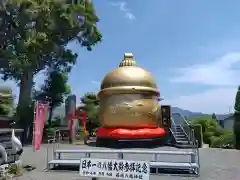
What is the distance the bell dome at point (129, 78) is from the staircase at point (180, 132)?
3.53m

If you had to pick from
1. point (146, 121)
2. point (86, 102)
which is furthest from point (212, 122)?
point (86, 102)

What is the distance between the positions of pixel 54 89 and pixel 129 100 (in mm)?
12786

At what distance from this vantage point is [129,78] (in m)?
17.1

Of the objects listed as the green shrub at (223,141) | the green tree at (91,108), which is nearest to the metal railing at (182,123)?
the green shrub at (223,141)

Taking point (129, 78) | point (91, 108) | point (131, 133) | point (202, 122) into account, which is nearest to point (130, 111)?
point (131, 133)

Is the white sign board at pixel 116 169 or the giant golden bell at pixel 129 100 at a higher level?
the giant golden bell at pixel 129 100

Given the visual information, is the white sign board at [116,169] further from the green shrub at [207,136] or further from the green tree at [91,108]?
the green tree at [91,108]

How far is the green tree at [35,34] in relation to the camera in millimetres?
21000

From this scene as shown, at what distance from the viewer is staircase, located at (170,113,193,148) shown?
1722 cm

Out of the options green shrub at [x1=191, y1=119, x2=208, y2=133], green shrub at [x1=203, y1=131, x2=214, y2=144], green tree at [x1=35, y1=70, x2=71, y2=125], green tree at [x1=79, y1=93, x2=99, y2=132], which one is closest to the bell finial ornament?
green shrub at [x1=191, y1=119, x2=208, y2=133]

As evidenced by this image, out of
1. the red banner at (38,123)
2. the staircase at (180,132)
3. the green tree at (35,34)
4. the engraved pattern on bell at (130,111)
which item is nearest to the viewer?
the red banner at (38,123)

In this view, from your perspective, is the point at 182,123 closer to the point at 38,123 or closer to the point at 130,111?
the point at 130,111

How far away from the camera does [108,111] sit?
673 inches

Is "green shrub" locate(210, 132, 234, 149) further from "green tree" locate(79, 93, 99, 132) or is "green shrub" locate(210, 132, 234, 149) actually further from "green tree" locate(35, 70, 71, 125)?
"green tree" locate(35, 70, 71, 125)
